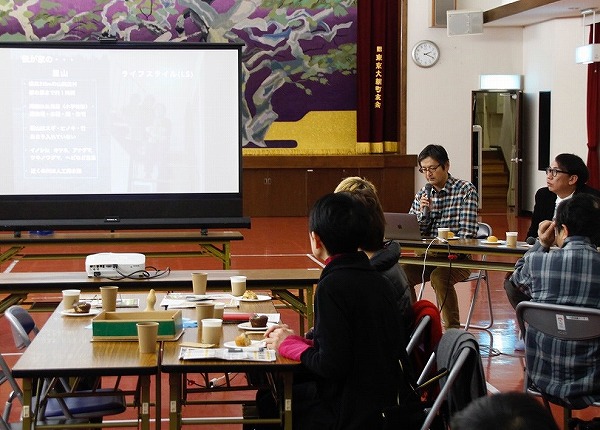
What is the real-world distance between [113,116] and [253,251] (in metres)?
3.61

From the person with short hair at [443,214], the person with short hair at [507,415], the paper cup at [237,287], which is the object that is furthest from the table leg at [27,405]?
the person with short hair at [443,214]

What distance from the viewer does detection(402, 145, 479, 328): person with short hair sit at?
21.4 feet

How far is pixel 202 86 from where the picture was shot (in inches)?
317

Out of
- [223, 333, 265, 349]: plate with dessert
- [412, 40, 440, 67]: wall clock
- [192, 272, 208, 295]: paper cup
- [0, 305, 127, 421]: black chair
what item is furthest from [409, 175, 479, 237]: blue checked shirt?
[412, 40, 440, 67]: wall clock

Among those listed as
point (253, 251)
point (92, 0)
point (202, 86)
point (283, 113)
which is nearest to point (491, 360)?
point (202, 86)

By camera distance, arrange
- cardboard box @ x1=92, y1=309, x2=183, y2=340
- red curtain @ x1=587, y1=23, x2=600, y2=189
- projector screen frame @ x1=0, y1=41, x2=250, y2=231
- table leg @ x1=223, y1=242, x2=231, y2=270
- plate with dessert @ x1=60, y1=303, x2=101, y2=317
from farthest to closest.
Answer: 1. red curtain @ x1=587, y1=23, x2=600, y2=189
2. projector screen frame @ x1=0, y1=41, x2=250, y2=231
3. table leg @ x1=223, y1=242, x2=231, y2=270
4. plate with dessert @ x1=60, y1=303, x2=101, y2=317
5. cardboard box @ x1=92, y1=309, x2=183, y2=340

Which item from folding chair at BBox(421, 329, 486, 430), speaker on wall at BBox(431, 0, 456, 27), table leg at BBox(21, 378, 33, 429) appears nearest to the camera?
folding chair at BBox(421, 329, 486, 430)

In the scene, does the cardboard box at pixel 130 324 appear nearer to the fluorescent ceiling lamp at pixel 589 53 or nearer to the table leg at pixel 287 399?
the table leg at pixel 287 399

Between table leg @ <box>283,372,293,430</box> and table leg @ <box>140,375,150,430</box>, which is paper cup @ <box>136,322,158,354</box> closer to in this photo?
table leg @ <box>140,375,150,430</box>

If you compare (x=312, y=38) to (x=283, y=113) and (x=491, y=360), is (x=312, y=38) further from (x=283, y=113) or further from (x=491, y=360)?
(x=491, y=360)

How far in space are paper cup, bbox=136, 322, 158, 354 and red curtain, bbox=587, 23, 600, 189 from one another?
11.5 metres

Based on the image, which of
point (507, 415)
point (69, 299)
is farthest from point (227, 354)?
point (507, 415)

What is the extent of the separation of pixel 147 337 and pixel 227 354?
292 millimetres

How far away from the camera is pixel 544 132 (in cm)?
1539
